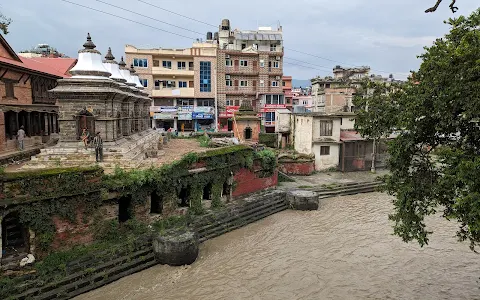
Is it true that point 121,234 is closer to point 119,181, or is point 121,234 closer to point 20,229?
point 119,181

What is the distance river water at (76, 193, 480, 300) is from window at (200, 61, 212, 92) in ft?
91.4

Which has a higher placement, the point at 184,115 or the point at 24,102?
the point at 24,102

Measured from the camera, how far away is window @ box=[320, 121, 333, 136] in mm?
31219

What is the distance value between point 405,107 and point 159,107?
1457 inches

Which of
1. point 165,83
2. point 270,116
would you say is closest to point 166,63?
point 165,83

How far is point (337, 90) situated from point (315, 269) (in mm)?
34583

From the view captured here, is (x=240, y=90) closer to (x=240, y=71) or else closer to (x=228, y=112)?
(x=240, y=71)

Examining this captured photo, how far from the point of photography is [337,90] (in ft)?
147

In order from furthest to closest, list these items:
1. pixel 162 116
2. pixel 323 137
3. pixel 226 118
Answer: pixel 226 118 < pixel 162 116 < pixel 323 137

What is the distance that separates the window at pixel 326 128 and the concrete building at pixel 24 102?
21910 mm

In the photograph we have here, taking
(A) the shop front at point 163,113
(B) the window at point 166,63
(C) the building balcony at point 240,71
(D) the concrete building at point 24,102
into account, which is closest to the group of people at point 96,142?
(D) the concrete building at point 24,102

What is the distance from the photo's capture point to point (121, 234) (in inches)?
570

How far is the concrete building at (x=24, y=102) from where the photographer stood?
1862 cm

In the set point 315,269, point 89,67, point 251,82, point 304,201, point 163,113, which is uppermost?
point 251,82
